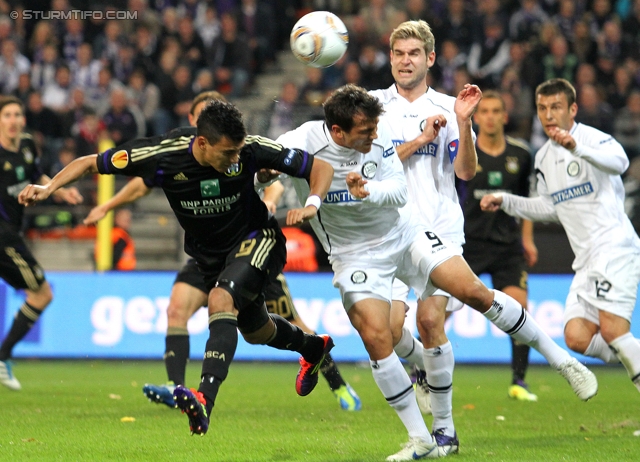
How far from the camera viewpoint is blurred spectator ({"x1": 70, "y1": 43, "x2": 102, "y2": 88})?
1670cm

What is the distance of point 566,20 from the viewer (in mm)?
16578

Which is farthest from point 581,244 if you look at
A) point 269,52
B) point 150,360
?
point 269,52

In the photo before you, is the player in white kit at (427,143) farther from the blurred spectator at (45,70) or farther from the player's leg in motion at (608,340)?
the blurred spectator at (45,70)

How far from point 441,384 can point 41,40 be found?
13333mm

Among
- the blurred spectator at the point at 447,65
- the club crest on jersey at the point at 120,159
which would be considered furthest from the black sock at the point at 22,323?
the blurred spectator at the point at 447,65

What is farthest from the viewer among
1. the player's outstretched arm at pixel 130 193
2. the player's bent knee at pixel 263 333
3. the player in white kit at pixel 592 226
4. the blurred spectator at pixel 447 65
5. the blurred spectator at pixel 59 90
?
the blurred spectator at pixel 59 90

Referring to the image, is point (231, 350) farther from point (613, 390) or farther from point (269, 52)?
point (269, 52)

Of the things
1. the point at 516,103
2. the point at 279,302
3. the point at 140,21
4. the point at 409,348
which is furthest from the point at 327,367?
the point at 140,21

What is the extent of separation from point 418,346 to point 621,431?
5.51ft

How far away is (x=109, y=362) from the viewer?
12.6 meters

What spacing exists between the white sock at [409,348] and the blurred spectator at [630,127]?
8322 mm

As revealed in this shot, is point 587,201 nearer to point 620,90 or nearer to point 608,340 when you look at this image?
point 608,340

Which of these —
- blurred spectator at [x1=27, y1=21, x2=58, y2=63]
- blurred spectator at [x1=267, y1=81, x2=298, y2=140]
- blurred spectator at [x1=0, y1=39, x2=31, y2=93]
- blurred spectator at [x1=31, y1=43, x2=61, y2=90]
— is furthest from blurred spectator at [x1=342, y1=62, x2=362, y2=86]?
blurred spectator at [x1=0, y1=39, x2=31, y2=93]

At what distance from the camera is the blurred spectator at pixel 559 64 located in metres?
15.7
